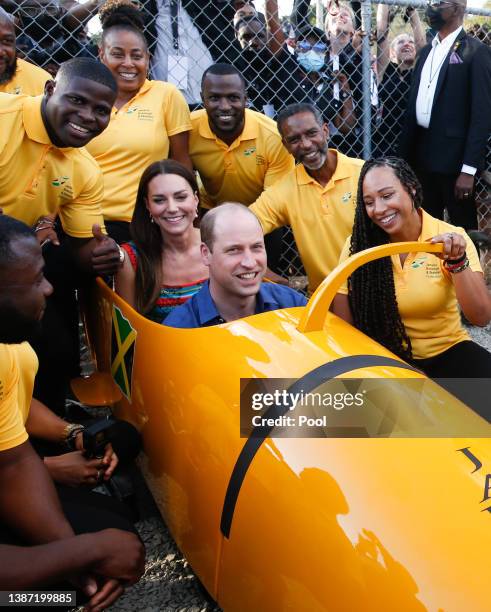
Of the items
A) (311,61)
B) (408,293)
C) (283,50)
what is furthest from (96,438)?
(311,61)

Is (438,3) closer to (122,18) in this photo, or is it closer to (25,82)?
(122,18)

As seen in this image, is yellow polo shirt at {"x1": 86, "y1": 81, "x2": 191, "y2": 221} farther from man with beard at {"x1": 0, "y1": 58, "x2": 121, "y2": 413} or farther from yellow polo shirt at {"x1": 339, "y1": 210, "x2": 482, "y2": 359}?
yellow polo shirt at {"x1": 339, "y1": 210, "x2": 482, "y2": 359}

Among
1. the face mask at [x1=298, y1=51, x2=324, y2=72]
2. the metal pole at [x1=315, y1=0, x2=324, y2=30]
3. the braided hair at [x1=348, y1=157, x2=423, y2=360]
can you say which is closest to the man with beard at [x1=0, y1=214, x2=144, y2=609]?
the braided hair at [x1=348, y1=157, x2=423, y2=360]

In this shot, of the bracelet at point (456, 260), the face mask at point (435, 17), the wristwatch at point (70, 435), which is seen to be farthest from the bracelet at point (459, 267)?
the face mask at point (435, 17)

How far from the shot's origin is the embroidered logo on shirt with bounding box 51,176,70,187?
2.67 m

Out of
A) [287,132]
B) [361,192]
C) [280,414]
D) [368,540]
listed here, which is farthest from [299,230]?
[368,540]

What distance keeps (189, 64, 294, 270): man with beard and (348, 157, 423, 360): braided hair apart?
3.53ft

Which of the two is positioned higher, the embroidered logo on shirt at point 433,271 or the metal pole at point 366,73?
the metal pole at point 366,73

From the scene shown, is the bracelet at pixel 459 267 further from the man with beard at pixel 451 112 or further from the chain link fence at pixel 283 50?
the chain link fence at pixel 283 50

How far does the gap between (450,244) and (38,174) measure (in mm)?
1642

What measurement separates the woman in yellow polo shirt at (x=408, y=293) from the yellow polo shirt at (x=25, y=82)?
5.92 ft

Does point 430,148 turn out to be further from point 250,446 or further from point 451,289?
point 250,446

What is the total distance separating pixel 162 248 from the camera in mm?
2836

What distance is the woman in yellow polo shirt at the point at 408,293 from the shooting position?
100 inches
